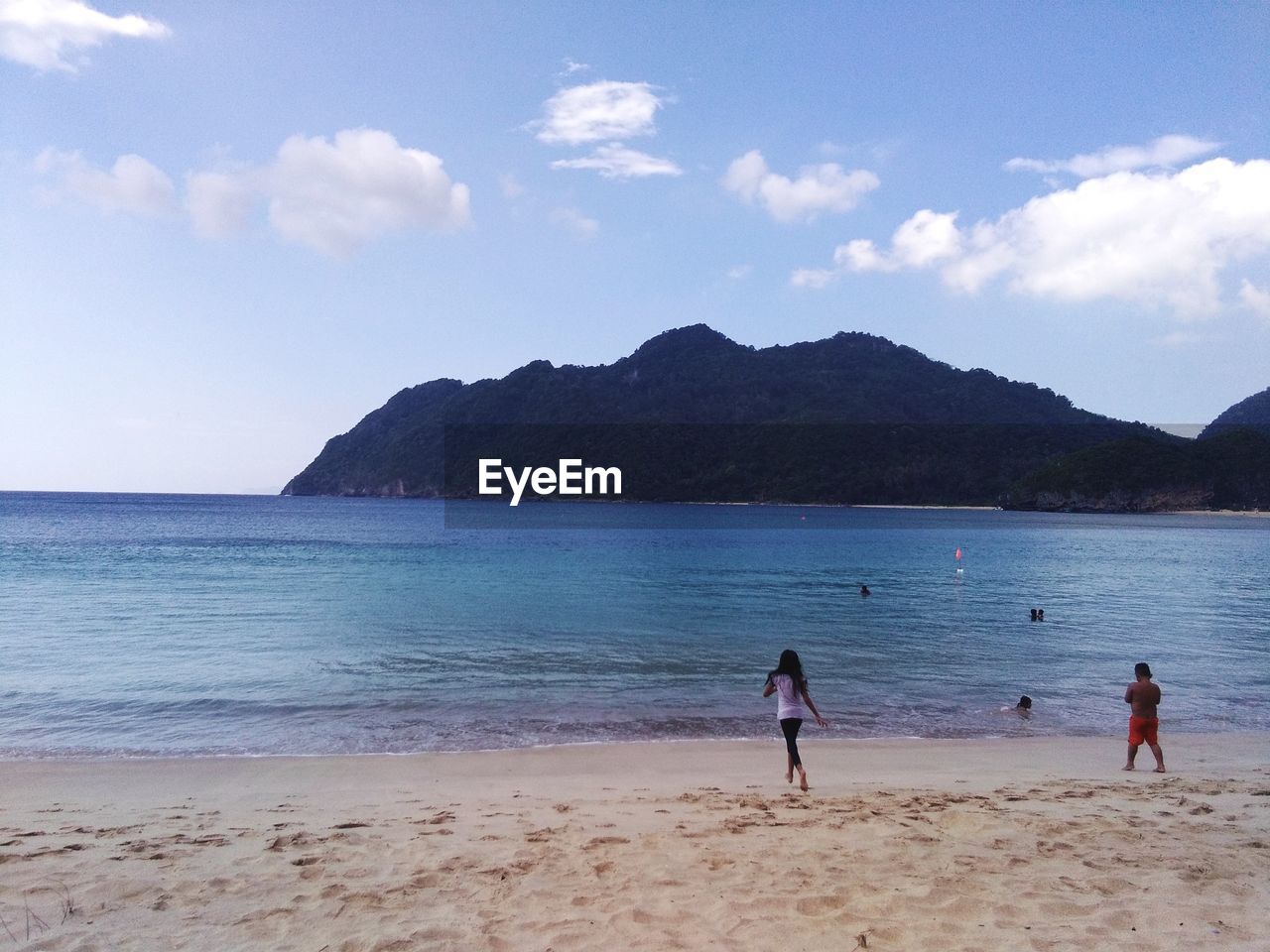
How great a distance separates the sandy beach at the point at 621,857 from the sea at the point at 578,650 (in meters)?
2.56

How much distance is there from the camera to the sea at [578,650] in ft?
43.1

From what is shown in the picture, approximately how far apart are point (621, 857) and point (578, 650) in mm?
13217

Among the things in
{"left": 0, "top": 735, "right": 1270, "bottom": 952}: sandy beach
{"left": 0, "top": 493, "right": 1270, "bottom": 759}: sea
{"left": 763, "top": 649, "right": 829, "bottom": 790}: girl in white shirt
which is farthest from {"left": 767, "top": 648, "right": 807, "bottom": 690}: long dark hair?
{"left": 0, "top": 493, "right": 1270, "bottom": 759}: sea

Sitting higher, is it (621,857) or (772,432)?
(772,432)

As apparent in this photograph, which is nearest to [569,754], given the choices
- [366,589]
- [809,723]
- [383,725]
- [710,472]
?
[383,725]

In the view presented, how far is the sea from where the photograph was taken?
1313cm

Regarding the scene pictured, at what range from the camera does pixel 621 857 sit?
669 cm

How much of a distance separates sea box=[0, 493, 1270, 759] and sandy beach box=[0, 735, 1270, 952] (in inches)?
101

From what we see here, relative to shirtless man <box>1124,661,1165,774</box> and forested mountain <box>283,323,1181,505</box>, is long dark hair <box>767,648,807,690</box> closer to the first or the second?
shirtless man <box>1124,661,1165,774</box>

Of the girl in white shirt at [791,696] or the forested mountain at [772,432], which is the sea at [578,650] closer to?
the girl in white shirt at [791,696]

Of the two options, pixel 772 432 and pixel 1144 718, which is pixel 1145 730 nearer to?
pixel 1144 718

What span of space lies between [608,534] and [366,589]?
43984mm

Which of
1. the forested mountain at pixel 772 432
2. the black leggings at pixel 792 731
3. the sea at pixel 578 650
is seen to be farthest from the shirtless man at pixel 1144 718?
the forested mountain at pixel 772 432

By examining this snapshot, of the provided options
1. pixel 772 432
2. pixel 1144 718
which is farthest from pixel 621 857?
pixel 772 432
